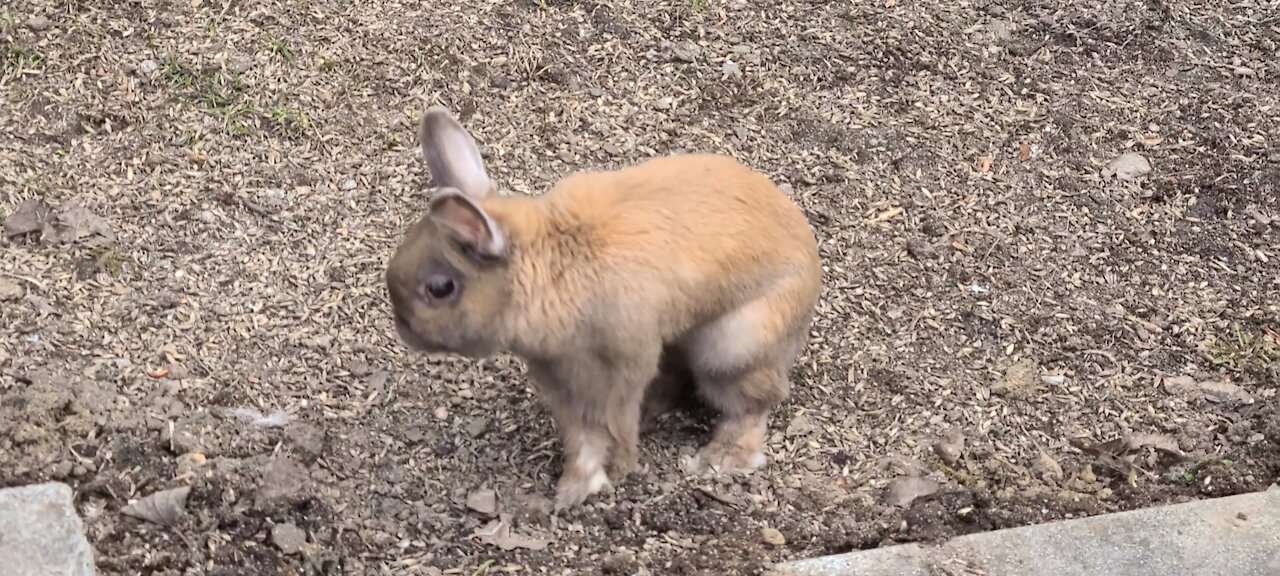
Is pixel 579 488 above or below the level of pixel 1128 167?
below

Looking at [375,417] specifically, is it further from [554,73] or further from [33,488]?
[554,73]

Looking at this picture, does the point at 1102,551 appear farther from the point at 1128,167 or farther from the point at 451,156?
the point at 1128,167

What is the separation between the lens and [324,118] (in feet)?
21.3

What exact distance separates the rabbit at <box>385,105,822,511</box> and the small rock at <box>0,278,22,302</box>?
200 centimetres

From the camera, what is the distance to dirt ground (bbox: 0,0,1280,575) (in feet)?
15.8

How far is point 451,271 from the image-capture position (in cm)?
425

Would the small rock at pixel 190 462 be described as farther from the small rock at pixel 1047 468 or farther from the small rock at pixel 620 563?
the small rock at pixel 1047 468

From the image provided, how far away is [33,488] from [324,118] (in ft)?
8.69

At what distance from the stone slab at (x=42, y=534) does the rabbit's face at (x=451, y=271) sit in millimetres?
1201

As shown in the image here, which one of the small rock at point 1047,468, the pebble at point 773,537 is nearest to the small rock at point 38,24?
the pebble at point 773,537

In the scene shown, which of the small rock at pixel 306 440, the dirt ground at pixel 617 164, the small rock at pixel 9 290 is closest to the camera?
the dirt ground at pixel 617 164

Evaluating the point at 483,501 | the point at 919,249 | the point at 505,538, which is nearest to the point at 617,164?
the point at 919,249

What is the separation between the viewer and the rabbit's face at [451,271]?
13.7 feet

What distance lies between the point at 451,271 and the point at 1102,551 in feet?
7.88
